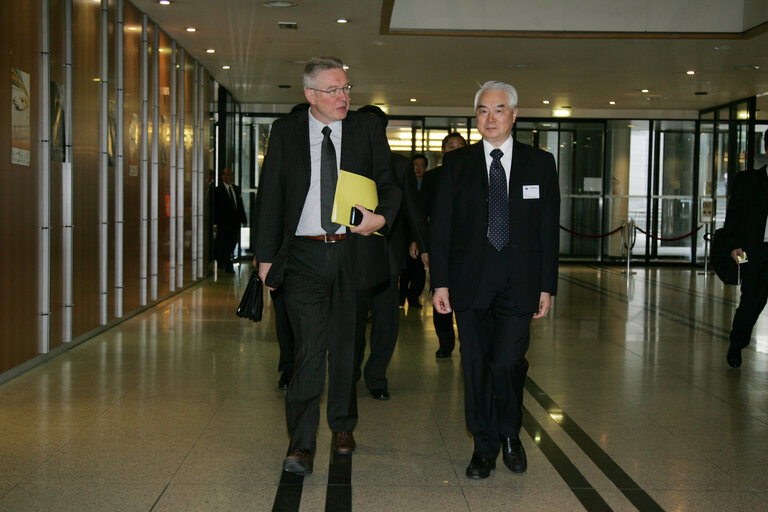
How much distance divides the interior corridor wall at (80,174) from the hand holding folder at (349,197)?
9.79 feet

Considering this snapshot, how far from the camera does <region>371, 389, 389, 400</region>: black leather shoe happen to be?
5.39 m

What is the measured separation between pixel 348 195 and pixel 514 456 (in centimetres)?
134

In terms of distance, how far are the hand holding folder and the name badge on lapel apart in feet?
2.17

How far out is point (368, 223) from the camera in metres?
3.74

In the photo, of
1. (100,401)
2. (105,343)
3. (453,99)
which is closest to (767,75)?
(453,99)

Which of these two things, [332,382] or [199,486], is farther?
[332,382]

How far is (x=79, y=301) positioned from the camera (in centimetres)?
752

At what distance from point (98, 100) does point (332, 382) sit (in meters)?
5.03

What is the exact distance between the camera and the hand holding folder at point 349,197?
368cm

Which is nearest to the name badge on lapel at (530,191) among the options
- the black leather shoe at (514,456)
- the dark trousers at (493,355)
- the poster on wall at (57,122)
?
the dark trousers at (493,355)

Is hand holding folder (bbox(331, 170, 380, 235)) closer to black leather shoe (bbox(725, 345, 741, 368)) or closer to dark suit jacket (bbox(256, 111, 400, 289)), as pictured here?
dark suit jacket (bbox(256, 111, 400, 289))

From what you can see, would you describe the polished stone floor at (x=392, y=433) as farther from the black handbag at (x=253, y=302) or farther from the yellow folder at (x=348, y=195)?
the yellow folder at (x=348, y=195)

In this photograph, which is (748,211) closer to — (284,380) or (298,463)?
(284,380)

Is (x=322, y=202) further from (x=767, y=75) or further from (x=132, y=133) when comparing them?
(x=767, y=75)
